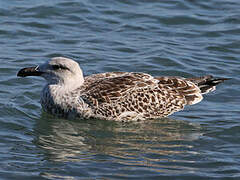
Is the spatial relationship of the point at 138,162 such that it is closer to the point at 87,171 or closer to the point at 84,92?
the point at 87,171

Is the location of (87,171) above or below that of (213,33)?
Result: below

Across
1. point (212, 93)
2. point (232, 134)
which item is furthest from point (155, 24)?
point (232, 134)

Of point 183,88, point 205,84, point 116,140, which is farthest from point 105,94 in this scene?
point 205,84

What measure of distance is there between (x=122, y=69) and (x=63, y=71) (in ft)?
10.3

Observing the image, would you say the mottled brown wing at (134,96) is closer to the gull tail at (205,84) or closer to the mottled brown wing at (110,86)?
the mottled brown wing at (110,86)

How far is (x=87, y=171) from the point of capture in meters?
9.56

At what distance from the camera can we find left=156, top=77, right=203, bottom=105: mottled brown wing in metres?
12.6

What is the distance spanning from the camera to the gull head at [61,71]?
11945mm

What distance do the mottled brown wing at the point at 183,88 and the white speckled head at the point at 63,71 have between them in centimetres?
165

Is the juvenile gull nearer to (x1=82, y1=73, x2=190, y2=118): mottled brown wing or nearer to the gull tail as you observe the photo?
(x1=82, y1=73, x2=190, y2=118): mottled brown wing

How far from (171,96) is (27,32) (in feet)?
19.4

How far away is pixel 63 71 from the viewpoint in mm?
12047

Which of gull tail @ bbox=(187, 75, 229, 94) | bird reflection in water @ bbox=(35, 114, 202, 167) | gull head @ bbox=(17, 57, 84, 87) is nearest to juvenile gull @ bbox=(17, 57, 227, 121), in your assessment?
gull head @ bbox=(17, 57, 84, 87)

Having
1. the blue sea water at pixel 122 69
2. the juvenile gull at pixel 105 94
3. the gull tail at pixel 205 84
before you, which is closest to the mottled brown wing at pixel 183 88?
the juvenile gull at pixel 105 94
